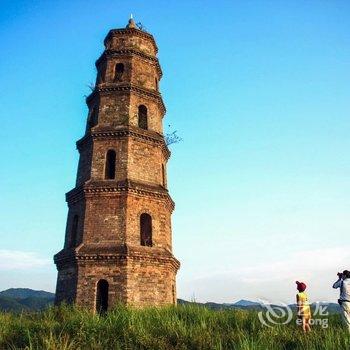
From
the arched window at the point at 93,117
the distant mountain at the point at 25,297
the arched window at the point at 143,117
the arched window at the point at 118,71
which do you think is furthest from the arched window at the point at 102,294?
the distant mountain at the point at 25,297

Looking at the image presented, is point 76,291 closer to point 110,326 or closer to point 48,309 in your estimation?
point 48,309

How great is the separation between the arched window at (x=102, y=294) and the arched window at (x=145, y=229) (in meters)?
2.45

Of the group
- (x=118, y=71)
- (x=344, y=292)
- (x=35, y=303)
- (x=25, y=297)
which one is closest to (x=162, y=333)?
(x=344, y=292)

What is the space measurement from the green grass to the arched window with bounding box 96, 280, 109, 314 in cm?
388

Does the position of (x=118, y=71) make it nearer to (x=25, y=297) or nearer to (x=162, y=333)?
(x=162, y=333)

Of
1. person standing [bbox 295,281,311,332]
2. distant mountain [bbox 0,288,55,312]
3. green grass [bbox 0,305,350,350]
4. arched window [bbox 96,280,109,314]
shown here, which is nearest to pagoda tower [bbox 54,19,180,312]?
arched window [bbox 96,280,109,314]

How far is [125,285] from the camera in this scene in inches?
544

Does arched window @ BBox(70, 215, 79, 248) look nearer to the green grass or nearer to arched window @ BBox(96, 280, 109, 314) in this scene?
arched window @ BBox(96, 280, 109, 314)

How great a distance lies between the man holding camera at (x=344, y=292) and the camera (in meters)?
7.95

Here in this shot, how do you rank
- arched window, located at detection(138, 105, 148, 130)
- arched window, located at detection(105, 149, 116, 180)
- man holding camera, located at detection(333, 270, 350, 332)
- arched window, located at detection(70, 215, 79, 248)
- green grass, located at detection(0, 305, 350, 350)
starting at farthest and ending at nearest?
arched window, located at detection(138, 105, 148, 130)
arched window, located at detection(105, 149, 116, 180)
arched window, located at detection(70, 215, 79, 248)
man holding camera, located at detection(333, 270, 350, 332)
green grass, located at detection(0, 305, 350, 350)

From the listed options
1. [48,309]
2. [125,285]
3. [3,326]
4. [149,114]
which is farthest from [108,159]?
[3,326]

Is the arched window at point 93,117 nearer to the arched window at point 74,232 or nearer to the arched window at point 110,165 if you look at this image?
the arched window at point 110,165

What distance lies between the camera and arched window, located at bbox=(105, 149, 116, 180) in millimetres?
16266

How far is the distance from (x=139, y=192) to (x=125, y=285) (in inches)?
146
